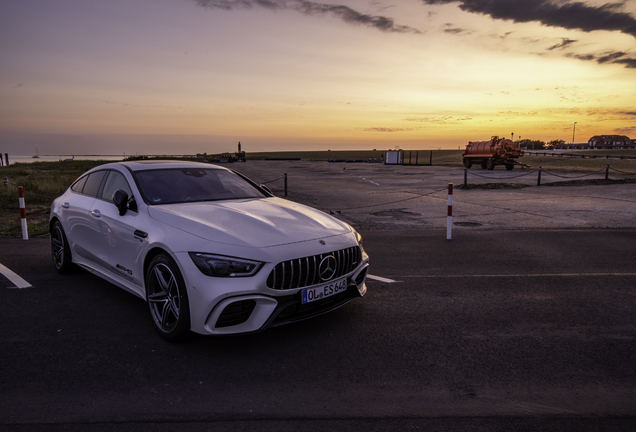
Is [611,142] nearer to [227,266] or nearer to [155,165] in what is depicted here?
[155,165]

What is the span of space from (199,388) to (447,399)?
1.79 m

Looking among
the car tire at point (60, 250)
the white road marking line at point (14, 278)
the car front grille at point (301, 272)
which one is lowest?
the white road marking line at point (14, 278)

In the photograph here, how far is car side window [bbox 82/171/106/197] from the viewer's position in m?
5.47

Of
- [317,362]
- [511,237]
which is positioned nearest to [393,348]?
[317,362]

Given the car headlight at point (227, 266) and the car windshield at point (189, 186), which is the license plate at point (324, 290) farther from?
the car windshield at point (189, 186)

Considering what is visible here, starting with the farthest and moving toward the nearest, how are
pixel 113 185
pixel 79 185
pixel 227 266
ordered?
pixel 79 185 < pixel 113 185 < pixel 227 266

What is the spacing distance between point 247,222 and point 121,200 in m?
1.43

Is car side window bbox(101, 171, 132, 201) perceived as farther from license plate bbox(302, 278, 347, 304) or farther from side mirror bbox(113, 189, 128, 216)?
license plate bbox(302, 278, 347, 304)

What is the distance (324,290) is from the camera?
3881mm

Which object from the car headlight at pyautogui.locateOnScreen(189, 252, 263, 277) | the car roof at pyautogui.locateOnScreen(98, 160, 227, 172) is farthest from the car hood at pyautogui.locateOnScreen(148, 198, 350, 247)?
the car roof at pyautogui.locateOnScreen(98, 160, 227, 172)

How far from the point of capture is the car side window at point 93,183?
17.9ft

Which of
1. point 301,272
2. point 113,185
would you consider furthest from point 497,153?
point 301,272

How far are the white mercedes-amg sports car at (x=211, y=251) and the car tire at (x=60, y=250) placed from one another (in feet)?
2.17

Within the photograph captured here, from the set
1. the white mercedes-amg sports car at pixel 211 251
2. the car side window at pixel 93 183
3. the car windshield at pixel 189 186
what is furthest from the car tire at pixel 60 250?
the car windshield at pixel 189 186
